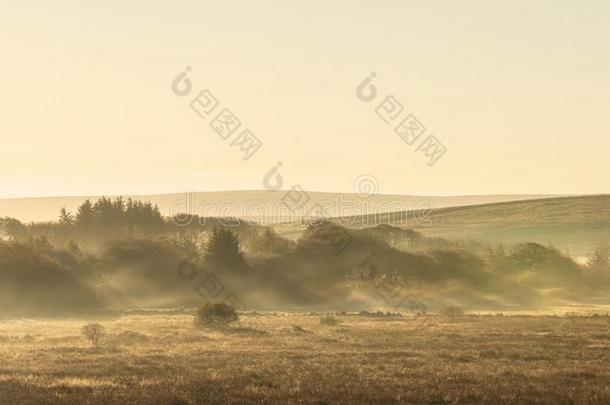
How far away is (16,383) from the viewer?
→ 24.4 metres

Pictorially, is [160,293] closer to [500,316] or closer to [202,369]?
[500,316]

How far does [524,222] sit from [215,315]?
4343 inches

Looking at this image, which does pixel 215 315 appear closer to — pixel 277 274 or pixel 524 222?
pixel 277 274

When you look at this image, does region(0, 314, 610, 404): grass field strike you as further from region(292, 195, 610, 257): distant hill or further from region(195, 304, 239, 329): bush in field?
region(292, 195, 610, 257): distant hill

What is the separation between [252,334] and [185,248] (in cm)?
5059

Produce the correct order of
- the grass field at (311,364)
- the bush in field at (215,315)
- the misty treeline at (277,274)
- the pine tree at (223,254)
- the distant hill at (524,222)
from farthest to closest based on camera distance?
the distant hill at (524,222) < the pine tree at (223,254) < the misty treeline at (277,274) < the bush in field at (215,315) < the grass field at (311,364)

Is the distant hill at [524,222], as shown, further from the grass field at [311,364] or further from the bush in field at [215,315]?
the grass field at [311,364]

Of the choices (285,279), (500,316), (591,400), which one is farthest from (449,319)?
(591,400)

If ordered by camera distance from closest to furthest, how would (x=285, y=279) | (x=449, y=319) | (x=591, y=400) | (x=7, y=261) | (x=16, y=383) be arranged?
(x=591, y=400), (x=16, y=383), (x=449, y=319), (x=7, y=261), (x=285, y=279)

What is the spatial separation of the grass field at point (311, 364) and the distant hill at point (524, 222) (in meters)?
82.1

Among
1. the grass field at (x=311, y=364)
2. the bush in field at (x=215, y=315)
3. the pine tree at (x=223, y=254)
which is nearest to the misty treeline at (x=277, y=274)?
the pine tree at (x=223, y=254)

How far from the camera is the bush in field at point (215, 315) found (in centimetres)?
5075

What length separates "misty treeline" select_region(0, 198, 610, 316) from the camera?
2859 inches

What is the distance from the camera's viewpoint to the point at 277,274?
86000 mm
